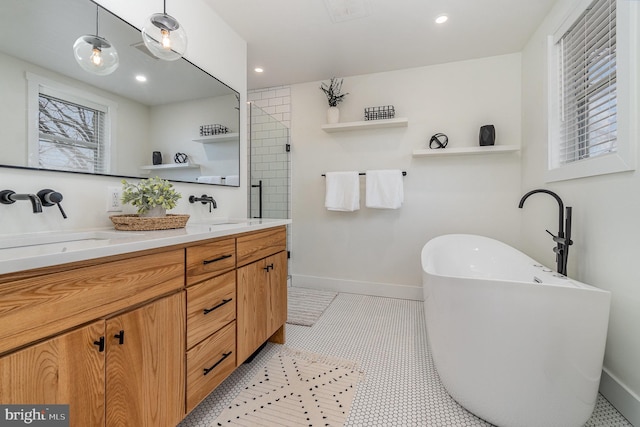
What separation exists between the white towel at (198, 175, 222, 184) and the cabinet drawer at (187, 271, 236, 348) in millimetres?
810

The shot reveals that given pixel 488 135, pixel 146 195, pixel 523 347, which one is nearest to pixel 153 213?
pixel 146 195

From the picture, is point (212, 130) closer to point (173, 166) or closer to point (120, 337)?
point (173, 166)

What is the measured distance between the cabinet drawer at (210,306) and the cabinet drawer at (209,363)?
4cm

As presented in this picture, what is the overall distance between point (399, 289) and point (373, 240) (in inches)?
23.6

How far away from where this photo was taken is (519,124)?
99.9 inches

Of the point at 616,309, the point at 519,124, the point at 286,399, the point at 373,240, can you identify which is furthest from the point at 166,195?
the point at 519,124

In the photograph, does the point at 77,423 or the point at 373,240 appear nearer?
the point at 77,423

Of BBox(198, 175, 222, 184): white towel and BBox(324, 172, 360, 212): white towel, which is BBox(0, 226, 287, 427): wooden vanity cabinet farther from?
BBox(324, 172, 360, 212): white towel

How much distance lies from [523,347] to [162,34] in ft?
6.99

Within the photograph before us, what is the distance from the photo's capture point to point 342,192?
2.89 m

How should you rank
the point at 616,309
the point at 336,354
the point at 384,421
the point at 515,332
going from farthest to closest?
the point at 336,354 < the point at 616,309 < the point at 384,421 < the point at 515,332

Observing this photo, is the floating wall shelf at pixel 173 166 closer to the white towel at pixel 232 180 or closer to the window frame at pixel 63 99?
the window frame at pixel 63 99

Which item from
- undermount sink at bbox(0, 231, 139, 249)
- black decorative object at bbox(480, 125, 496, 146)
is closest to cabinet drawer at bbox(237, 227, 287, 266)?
undermount sink at bbox(0, 231, 139, 249)

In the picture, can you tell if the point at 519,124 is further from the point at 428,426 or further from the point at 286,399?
the point at 286,399
